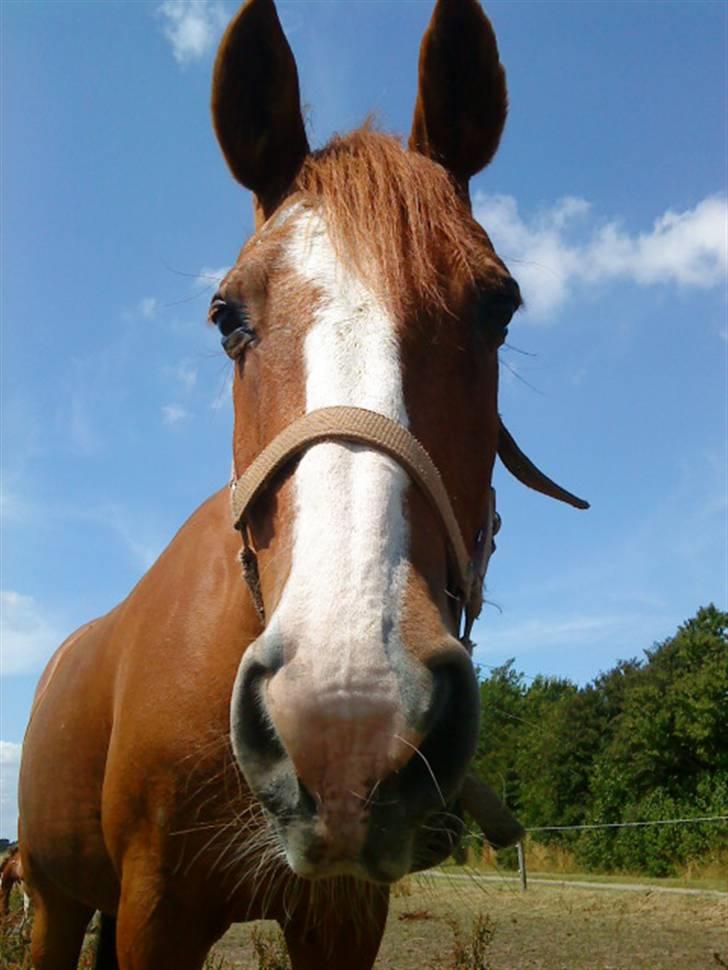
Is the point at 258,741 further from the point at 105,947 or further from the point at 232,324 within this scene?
the point at 105,947

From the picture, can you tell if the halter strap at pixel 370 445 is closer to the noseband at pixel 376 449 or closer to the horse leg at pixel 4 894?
the noseband at pixel 376 449

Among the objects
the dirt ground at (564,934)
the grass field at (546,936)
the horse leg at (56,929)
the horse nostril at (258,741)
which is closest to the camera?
the horse nostril at (258,741)

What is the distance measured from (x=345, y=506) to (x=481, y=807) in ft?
3.54

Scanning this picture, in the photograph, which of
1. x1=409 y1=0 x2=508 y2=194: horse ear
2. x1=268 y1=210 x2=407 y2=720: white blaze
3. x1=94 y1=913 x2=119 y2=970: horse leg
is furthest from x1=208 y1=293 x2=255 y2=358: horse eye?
x1=94 y1=913 x2=119 y2=970: horse leg

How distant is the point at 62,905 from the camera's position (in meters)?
4.34

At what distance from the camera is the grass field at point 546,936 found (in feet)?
23.3

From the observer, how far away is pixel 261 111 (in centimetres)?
279

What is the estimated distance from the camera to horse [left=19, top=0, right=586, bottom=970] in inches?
58.8

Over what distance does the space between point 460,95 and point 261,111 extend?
0.65m

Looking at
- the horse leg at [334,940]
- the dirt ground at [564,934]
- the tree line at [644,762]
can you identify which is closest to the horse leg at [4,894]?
the dirt ground at [564,934]

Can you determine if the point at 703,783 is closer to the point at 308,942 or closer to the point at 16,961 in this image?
→ the point at 16,961

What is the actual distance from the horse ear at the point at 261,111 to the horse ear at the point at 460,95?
0.41 metres

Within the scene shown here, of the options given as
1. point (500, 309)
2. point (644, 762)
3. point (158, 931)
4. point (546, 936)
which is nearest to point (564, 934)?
point (546, 936)

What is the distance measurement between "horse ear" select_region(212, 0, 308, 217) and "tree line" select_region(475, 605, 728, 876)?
22.3m
